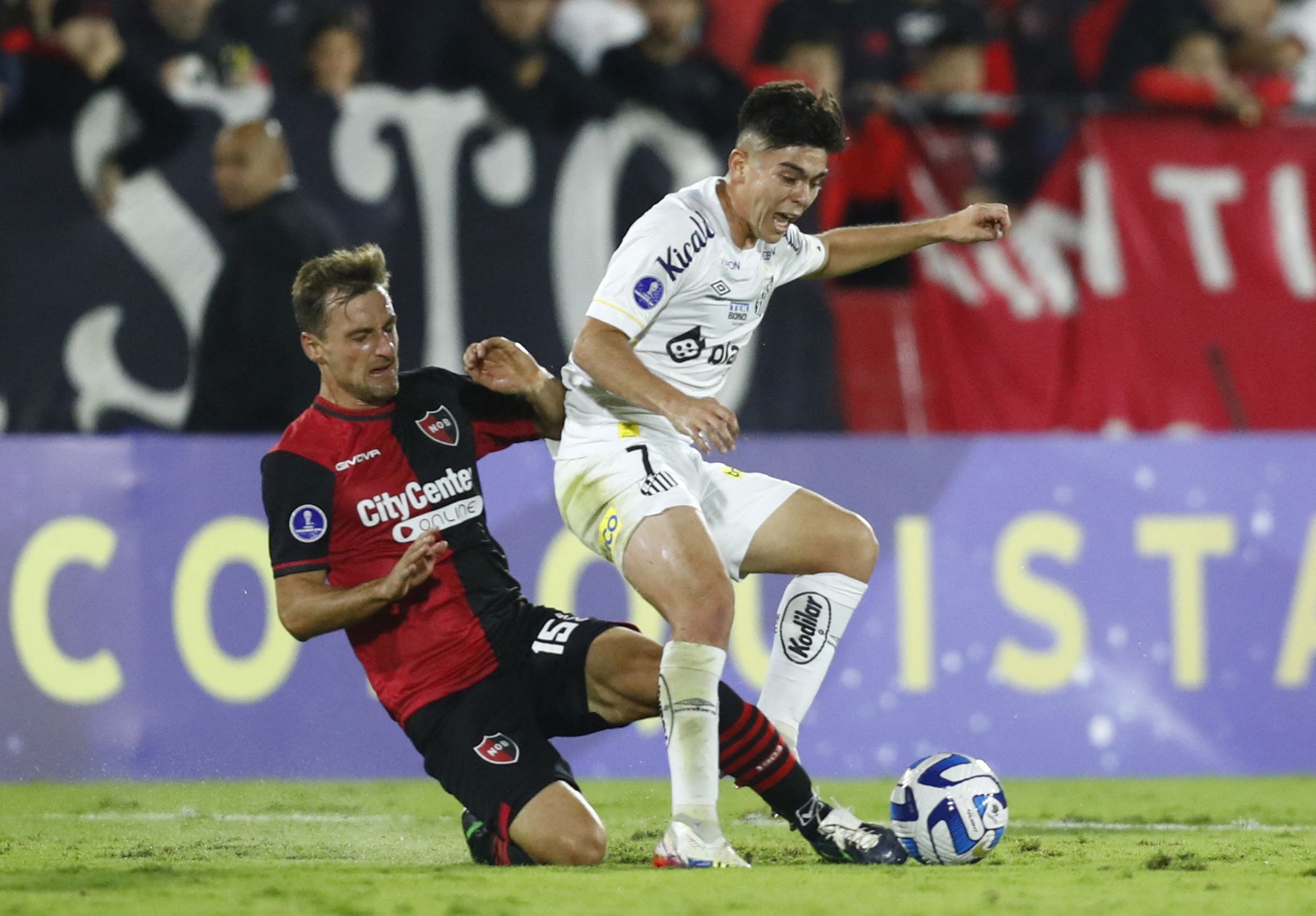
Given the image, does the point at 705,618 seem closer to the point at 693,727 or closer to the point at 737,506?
the point at 693,727

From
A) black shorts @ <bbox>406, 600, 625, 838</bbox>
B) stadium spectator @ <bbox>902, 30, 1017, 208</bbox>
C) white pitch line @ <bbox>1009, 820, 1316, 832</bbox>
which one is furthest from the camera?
stadium spectator @ <bbox>902, 30, 1017, 208</bbox>

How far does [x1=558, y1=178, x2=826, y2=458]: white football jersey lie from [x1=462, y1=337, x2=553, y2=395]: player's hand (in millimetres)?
112

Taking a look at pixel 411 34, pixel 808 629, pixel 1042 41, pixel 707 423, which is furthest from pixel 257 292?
pixel 1042 41

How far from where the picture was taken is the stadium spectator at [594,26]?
8758 mm

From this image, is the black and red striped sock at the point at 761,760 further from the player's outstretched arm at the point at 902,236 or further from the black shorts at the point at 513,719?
the player's outstretched arm at the point at 902,236

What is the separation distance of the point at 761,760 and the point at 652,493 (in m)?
0.72

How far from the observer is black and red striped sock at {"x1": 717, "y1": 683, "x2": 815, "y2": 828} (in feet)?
14.2

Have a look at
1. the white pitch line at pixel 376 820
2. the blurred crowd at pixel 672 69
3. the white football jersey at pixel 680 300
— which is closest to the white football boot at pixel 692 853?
the white football jersey at pixel 680 300

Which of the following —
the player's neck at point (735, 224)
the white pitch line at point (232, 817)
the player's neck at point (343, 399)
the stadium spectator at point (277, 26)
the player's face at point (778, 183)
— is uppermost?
the stadium spectator at point (277, 26)

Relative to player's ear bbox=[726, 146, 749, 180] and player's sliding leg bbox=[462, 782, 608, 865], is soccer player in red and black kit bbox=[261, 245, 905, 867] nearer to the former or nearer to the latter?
player's sliding leg bbox=[462, 782, 608, 865]

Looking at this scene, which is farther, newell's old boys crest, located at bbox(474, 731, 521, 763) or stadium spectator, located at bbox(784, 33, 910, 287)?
stadium spectator, located at bbox(784, 33, 910, 287)

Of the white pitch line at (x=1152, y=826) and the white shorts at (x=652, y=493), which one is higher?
the white shorts at (x=652, y=493)

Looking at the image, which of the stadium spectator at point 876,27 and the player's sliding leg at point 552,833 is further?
the stadium spectator at point 876,27

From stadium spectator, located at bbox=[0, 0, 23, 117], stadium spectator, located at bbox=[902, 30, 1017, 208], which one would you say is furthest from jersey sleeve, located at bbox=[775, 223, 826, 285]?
stadium spectator, located at bbox=[0, 0, 23, 117]
